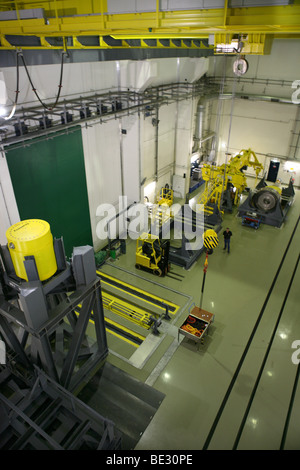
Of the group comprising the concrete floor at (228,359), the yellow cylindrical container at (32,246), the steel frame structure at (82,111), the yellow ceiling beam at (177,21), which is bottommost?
the concrete floor at (228,359)

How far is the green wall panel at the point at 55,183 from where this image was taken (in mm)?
9453

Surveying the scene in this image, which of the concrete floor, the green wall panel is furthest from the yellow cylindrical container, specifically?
the concrete floor

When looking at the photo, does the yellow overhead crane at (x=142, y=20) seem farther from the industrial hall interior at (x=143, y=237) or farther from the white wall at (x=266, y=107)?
the white wall at (x=266, y=107)

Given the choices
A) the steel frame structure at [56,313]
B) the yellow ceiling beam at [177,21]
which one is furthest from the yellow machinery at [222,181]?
the steel frame structure at [56,313]

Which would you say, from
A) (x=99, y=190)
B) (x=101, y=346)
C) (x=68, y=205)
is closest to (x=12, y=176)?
(x=68, y=205)

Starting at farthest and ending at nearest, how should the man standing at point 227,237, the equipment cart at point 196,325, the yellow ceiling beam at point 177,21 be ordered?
the man standing at point 227,237
the equipment cart at point 196,325
the yellow ceiling beam at point 177,21

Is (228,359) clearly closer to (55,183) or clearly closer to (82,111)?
(55,183)

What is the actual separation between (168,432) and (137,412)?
2.56 metres

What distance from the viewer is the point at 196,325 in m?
9.69

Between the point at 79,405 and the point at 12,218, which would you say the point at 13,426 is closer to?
the point at 79,405

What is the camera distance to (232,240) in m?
15.2

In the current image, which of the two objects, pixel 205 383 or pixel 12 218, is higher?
pixel 12 218

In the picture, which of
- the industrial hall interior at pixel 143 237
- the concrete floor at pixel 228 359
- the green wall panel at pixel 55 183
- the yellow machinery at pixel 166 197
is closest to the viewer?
the industrial hall interior at pixel 143 237

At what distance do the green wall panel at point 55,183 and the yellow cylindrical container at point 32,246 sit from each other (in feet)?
15.3
